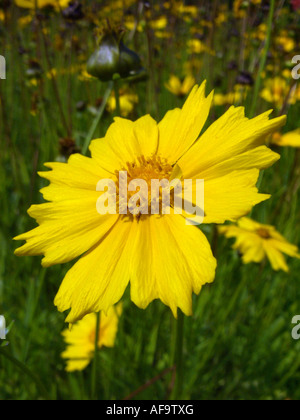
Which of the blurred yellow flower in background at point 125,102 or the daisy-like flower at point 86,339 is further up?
the blurred yellow flower in background at point 125,102

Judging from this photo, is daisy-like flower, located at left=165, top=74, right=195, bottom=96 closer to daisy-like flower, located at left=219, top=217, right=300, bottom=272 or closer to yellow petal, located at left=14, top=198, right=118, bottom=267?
daisy-like flower, located at left=219, top=217, right=300, bottom=272

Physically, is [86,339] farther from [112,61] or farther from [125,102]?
[125,102]

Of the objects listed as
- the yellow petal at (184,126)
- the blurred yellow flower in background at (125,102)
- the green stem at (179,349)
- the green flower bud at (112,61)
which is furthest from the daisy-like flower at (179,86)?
the green stem at (179,349)

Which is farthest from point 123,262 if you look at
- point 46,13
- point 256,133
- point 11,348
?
point 46,13

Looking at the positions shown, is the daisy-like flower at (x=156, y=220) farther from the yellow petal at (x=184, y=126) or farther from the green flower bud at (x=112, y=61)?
the green flower bud at (x=112, y=61)

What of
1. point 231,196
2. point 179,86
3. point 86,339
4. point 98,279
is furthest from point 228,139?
point 179,86
